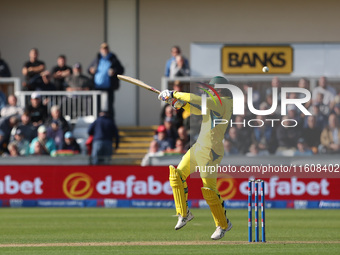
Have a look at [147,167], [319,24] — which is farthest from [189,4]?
[147,167]

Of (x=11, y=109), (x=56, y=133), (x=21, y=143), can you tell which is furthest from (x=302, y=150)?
(x=11, y=109)

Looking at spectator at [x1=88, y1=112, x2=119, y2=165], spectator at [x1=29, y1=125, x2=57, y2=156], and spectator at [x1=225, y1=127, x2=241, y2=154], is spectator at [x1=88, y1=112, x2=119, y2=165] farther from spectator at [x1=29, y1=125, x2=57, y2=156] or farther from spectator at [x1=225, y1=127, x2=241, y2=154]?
spectator at [x1=225, y1=127, x2=241, y2=154]

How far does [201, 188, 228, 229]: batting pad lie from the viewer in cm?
1262

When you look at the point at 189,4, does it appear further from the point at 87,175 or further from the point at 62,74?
the point at 87,175

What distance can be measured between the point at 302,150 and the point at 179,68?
4490mm

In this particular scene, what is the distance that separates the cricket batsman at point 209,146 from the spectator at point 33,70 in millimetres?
11422

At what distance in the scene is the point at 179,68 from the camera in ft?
76.0

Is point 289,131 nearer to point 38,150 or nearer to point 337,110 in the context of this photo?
point 337,110

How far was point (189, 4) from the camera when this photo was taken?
1069 inches

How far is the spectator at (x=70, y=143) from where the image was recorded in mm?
21828

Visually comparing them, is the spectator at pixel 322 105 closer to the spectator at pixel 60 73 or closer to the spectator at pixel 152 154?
the spectator at pixel 152 154

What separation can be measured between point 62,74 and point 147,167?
444cm

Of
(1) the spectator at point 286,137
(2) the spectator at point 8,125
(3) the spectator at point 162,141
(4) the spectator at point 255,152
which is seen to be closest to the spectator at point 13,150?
(2) the spectator at point 8,125

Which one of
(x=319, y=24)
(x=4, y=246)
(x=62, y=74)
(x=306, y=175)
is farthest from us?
(x=319, y=24)
